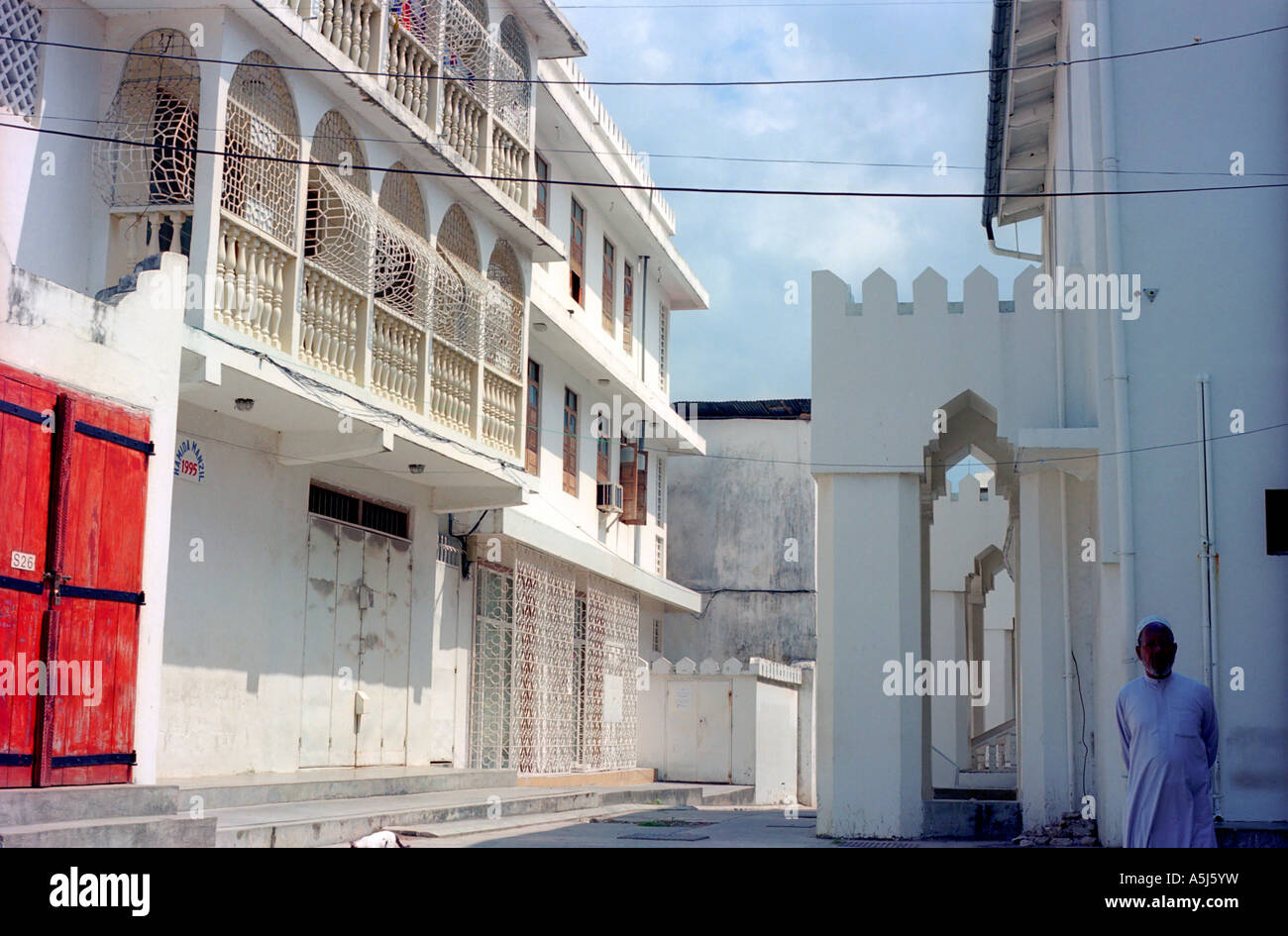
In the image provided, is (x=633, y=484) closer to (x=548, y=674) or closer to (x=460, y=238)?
(x=548, y=674)

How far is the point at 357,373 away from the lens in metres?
13.5

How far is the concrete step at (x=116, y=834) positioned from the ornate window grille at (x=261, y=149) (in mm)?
5101

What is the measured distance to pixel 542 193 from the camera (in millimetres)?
21234

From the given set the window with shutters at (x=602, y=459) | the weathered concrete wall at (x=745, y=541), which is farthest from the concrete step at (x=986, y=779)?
the weathered concrete wall at (x=745, y=541)

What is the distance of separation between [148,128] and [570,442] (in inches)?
483

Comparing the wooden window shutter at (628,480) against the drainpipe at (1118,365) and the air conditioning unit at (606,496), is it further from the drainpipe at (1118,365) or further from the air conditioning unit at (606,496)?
the drainpipe at (1118,365)

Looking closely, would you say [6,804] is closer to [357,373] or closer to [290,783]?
[290,783]

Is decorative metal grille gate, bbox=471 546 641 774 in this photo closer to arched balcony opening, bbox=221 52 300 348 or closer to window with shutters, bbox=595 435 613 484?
window with shutters, bbox=595 435 613 484

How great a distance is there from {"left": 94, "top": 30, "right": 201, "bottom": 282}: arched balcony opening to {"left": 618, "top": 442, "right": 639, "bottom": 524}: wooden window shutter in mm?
15056

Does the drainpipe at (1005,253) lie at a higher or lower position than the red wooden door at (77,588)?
higher

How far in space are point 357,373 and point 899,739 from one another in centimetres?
628

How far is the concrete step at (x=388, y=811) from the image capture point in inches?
404

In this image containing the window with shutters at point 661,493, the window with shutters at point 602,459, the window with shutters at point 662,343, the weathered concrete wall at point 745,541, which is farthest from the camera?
the weathered concrete wall at point 745,541
